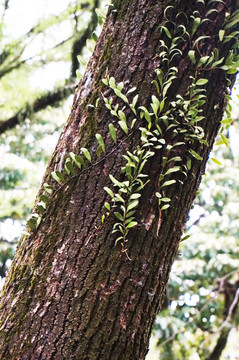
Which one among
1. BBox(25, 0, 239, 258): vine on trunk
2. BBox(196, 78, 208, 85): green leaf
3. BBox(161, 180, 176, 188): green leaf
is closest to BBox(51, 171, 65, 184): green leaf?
BBox(25, 0, 239, 258): vine on trunk

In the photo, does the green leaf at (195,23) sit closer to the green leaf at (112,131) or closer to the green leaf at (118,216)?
the green leaf at (112,131)

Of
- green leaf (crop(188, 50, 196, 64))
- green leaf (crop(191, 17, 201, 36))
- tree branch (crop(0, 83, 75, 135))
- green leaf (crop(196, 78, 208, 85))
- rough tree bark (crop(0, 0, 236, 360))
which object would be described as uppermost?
tree branch (crop(0, 83, 75, 135))

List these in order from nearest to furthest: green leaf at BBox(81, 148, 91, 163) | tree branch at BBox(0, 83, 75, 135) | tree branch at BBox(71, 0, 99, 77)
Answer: green leaf at BBox(81, 148, 91, 163) < tree branch at BBox(71, 0, 99, 77) < tree branch at BBox(0, 83, 75, 135)

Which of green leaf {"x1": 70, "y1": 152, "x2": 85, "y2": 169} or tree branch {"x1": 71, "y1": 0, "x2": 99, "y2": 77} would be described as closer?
green leaf {"x1": 70, "y1": 152, "x2": 85, "y2": 169}

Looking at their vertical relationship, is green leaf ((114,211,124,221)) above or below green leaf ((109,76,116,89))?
below

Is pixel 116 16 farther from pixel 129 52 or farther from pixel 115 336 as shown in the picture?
pixel 115 336

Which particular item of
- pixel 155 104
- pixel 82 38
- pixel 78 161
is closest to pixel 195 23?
pixel 155 104

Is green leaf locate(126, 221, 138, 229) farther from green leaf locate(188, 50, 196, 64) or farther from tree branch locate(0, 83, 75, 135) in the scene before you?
tree branch locate(0, 83, 75, 135)

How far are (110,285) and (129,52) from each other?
580 mm

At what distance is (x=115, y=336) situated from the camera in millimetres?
882

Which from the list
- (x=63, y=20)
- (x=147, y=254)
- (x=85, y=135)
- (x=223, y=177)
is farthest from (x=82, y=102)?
(x=223, y=177)

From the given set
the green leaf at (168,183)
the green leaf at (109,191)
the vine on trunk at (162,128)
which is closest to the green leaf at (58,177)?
the vine on trunk at (162,128)

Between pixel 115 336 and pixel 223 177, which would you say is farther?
pixel 223 177

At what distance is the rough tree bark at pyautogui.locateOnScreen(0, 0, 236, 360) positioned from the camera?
0.88m
